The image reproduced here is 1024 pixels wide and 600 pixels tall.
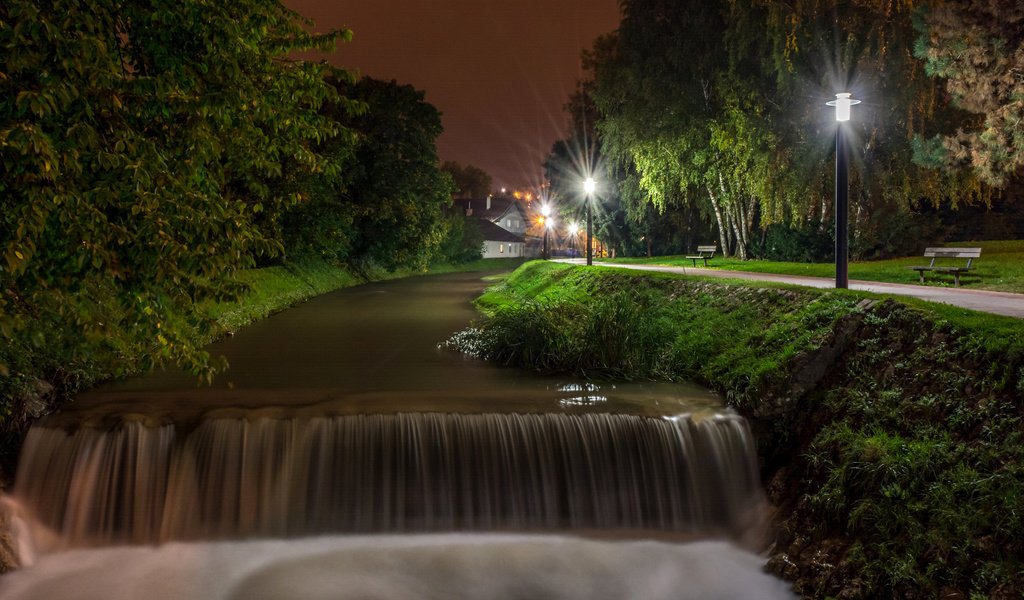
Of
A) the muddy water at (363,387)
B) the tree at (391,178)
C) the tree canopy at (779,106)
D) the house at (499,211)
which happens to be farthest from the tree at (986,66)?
the house at (499,211)

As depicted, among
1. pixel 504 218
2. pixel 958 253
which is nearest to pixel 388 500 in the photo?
pixel 958 253

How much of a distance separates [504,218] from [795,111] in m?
107

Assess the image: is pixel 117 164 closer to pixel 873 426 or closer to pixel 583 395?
pixel 583 395

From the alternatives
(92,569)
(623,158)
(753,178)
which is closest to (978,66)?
(753,178)

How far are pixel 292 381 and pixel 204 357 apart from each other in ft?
Answer: 21.8

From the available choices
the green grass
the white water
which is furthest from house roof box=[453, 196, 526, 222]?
the white water

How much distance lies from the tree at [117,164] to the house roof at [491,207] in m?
122

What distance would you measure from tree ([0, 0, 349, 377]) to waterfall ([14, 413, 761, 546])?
277 centimetres

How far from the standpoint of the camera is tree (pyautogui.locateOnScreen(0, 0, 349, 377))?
5441mm

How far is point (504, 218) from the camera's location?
13225 cm

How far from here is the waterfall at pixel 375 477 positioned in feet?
29.3

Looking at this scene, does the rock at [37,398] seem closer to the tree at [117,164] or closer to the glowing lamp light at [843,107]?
the tree at [117,164]

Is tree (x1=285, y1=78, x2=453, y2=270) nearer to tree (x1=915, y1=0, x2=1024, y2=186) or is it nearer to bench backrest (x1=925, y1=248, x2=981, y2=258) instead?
tree (x1=915, y1=0, x2=1024, y2=186)

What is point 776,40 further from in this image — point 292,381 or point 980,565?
point 980,565
